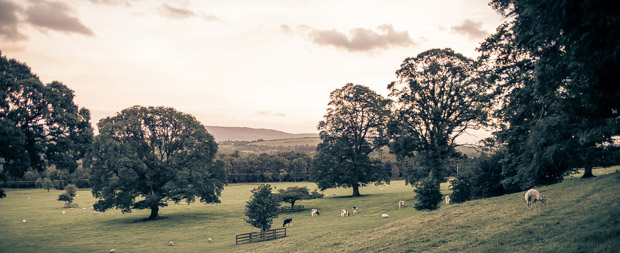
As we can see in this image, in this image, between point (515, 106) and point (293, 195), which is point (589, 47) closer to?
point (515, 106)

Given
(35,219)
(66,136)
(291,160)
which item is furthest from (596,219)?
(291,160)

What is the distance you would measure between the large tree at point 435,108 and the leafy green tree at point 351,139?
52.8 ft

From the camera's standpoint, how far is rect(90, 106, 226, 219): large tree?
43953 mm

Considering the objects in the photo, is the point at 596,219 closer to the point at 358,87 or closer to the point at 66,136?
the point at 66,136

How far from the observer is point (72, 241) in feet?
113

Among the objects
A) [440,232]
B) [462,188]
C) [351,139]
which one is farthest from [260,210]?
[351,139]

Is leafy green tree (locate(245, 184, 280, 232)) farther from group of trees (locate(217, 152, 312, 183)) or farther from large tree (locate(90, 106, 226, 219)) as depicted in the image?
group of trees (locate(217, 152, 312, 183))

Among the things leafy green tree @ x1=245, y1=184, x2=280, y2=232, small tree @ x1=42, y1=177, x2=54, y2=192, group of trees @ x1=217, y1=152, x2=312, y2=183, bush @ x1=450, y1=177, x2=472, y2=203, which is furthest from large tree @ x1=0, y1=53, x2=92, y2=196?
small tree @ x1=42, y1=177, x2=54, y2=192

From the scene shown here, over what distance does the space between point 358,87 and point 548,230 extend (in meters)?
46.5

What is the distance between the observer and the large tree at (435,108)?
3772cm

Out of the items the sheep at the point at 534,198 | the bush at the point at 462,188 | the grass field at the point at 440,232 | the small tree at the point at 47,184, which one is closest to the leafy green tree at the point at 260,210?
the grass field at the point at 440,232

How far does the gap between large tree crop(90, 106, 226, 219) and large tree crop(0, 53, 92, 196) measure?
15.7 meters

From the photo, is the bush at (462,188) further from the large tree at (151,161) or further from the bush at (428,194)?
the large tree at (151,161)

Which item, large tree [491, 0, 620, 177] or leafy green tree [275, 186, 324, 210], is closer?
large tree [491, 0, 620, 177]
